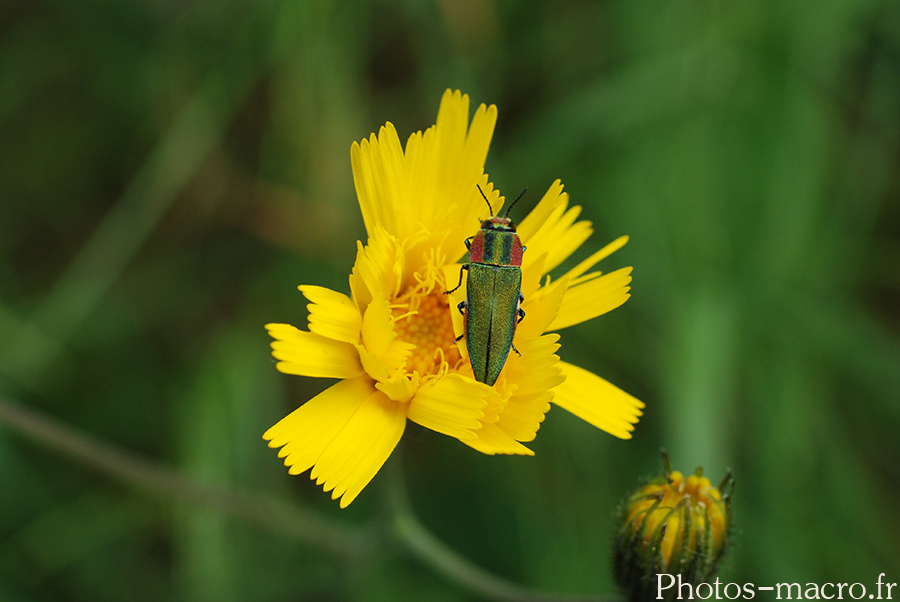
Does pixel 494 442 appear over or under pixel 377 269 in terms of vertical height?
under

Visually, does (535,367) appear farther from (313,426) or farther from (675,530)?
(675,530)

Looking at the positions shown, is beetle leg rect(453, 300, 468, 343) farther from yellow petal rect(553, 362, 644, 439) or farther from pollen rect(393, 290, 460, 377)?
yellow petal rect(553, 362, 644, 439)

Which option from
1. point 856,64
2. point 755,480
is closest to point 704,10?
point 856,64

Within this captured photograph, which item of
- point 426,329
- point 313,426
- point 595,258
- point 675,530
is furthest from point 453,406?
point 675,530

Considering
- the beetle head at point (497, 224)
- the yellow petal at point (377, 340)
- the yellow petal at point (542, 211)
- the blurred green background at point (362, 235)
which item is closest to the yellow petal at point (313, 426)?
the yellow petal at point (377, 340)

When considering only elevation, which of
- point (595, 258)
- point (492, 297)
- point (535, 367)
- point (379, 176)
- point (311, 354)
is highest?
point (595, 258)

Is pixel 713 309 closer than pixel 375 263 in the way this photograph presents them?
No

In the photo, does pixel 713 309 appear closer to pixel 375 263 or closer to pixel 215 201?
pixel 375 263
